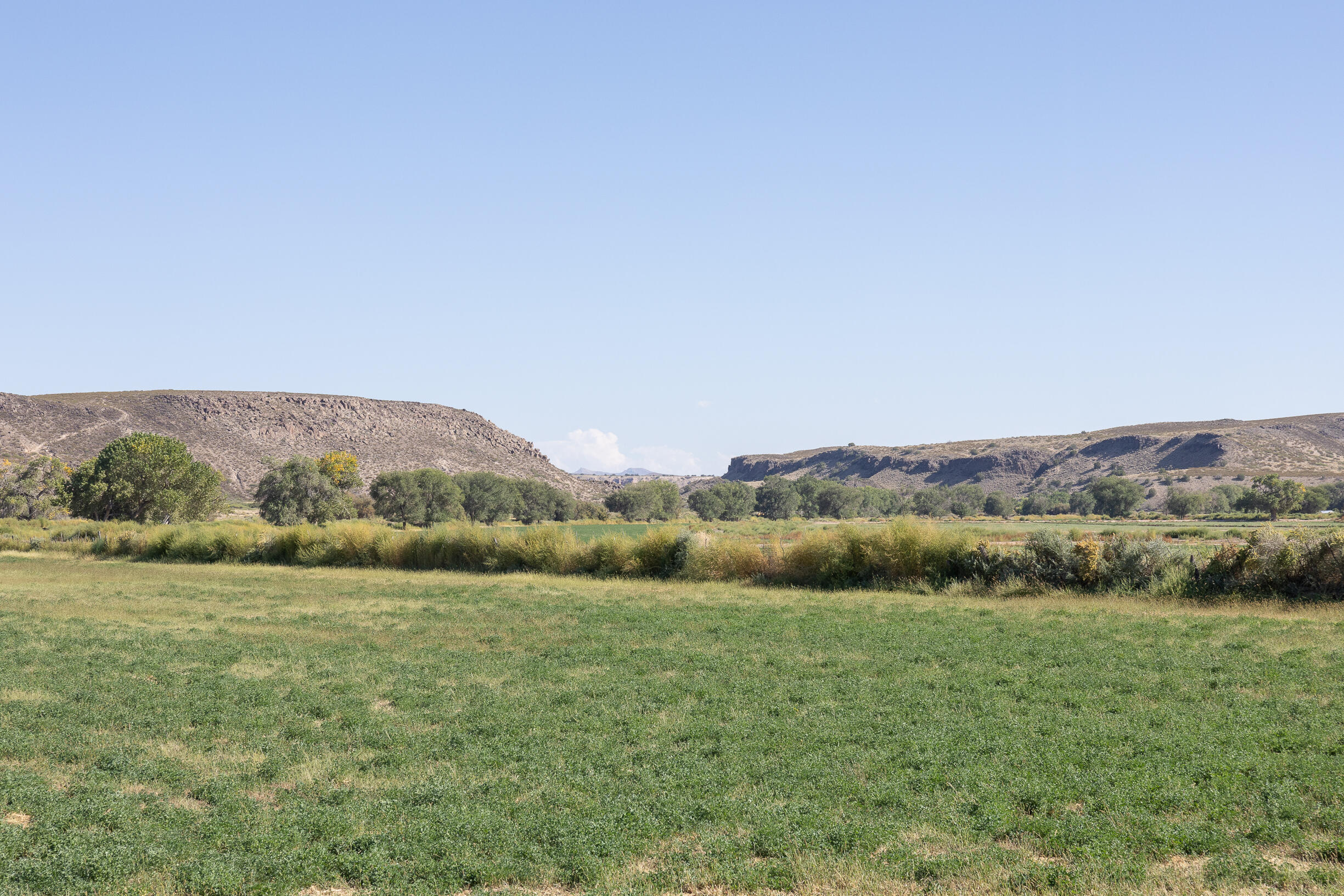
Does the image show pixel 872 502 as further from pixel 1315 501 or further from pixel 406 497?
pixel 406 497

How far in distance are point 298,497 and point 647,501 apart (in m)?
47.2

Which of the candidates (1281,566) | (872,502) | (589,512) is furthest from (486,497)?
(1281,566)

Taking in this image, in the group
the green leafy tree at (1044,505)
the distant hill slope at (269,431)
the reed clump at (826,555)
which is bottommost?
the green leafy tree at (1044,505)

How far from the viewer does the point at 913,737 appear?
10336 mm

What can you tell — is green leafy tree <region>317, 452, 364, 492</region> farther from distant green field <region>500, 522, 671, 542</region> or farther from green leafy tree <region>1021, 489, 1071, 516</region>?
green leafy tree <region>1021, 489, 1071, 516</region>

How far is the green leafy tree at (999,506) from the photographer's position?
129500 millimetres

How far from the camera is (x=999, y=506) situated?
130500mm

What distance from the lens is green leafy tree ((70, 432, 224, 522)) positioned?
6906 centimetres

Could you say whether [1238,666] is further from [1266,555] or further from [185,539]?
[185,539]

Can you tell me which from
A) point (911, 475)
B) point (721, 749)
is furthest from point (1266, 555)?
point (911, 475)

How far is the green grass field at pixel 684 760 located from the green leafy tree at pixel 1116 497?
103459 mm

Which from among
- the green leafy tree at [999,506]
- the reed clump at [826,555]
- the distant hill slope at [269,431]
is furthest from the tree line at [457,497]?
the reed clump at [826,555]

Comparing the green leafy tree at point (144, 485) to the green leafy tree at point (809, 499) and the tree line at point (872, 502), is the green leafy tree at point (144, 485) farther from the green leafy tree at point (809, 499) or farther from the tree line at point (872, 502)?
the green leafy tree at point (809, 499)

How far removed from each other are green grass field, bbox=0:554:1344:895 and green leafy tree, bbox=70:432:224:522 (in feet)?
185
